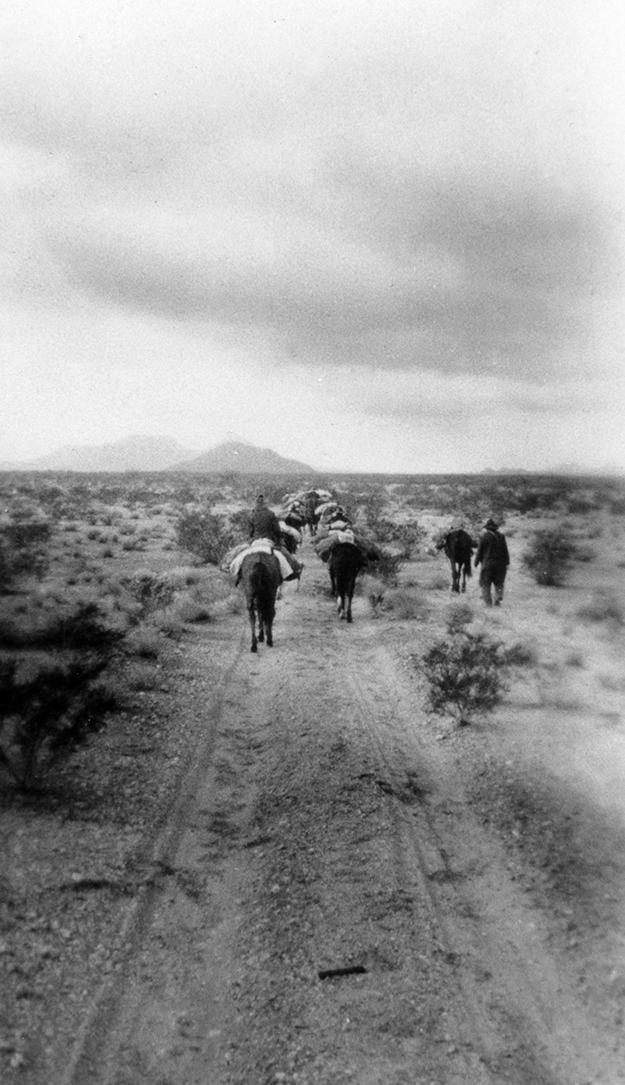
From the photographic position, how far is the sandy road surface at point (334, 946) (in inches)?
150

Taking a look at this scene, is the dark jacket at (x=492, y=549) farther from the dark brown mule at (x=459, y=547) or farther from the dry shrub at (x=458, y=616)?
the dark brown mule at (x=459, y=547)

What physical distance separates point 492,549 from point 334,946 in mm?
12256

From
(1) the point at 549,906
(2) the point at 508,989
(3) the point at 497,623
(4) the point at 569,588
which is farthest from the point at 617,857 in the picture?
(4) the point at 569,588

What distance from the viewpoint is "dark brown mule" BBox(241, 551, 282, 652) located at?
1166 centimetres

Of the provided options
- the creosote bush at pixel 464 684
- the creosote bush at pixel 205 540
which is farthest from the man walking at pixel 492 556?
the creosote bush at pixel 205 540

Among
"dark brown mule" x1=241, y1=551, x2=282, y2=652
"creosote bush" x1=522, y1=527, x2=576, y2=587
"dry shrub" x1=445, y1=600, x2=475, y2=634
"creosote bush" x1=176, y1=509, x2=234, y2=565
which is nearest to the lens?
"dark brown mule" x1=241, y1=551, x2=282, y2=652

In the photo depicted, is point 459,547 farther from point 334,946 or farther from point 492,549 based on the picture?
point 334,946

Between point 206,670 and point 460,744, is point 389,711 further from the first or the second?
point 206,670

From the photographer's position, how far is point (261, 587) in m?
11.7

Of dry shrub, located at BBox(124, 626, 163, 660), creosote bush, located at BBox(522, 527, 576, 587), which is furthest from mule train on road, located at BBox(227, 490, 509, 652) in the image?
creosote bush, located at BBox(522, 527, 576, 587)

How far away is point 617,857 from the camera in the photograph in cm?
572

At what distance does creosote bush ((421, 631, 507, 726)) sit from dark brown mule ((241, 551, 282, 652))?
337 centimetres

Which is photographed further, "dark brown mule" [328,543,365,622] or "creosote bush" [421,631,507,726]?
"dark brown mule" [328,543,365,622]

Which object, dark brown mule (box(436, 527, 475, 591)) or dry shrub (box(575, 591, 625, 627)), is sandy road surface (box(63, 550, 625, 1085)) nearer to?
dry shrub (box(575, 591, 625, 627))
